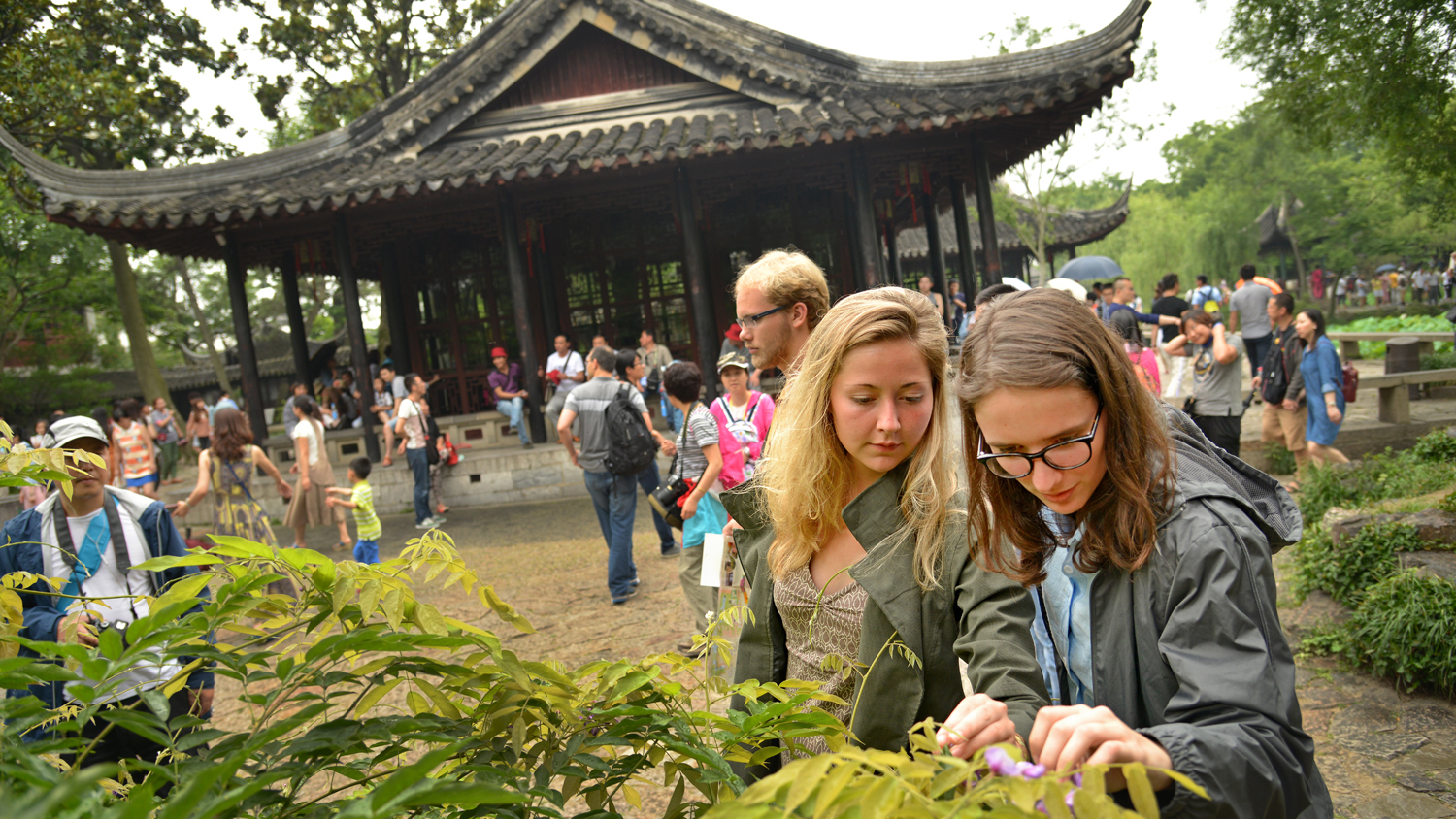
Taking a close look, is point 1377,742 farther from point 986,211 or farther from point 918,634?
point 986,211

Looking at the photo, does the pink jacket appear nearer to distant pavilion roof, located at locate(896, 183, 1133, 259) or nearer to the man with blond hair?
the man with blond hair

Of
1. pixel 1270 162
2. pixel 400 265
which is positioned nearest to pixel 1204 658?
pixel 400 265

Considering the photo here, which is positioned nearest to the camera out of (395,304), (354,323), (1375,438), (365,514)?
(365,514)

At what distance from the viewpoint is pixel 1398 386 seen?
8422 mm

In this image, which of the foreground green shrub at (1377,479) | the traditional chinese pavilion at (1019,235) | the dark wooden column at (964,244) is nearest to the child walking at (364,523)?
the foreground green shrub at (1377,479)

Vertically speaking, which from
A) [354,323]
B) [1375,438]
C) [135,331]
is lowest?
[1375,438]

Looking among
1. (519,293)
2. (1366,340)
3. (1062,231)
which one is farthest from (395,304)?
(1366,340)

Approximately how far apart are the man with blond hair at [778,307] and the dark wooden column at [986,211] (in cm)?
753

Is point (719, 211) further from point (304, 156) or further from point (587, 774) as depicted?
point (587, 774)

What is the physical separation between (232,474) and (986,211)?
28.0 feet

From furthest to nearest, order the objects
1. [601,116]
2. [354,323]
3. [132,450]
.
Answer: [601,116] < [354,323] < [132,450]

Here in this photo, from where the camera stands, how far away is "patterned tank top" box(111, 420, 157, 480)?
9.37m

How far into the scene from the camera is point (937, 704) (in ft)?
5.39

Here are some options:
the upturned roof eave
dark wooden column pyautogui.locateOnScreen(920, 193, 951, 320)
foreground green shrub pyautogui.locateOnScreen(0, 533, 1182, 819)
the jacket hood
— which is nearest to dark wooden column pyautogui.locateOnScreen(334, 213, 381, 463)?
the upturned roof eave
